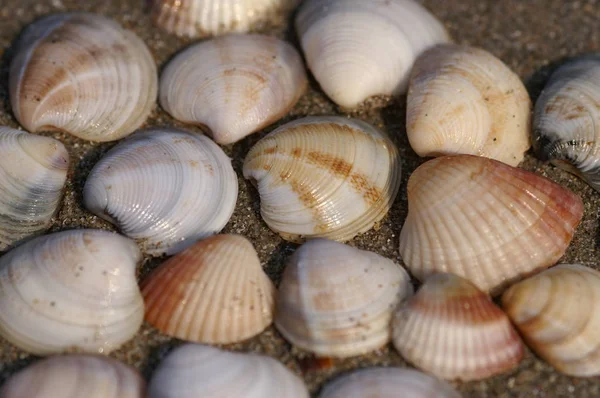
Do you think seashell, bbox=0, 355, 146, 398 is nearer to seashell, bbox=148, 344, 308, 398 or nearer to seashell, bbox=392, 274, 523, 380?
seashell, bbox=148, 344, 308, 398

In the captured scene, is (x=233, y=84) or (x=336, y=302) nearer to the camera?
(x=336, y=302)

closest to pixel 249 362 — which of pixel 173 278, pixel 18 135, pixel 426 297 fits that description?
pixel 173 278

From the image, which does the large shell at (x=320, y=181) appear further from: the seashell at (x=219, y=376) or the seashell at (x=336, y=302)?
the seashell at (x=219, y=376)

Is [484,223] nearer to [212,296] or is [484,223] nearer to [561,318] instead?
[561,318]

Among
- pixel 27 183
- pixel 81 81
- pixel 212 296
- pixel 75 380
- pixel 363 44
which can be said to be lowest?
pixel 75 380

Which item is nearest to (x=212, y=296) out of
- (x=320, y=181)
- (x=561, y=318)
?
(x=320, y=181)
